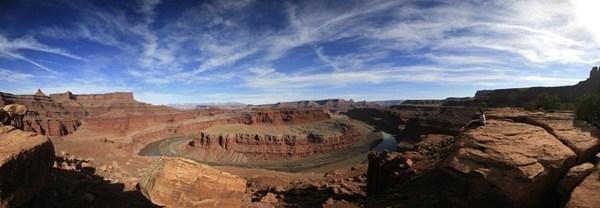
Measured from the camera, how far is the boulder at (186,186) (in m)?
12.0

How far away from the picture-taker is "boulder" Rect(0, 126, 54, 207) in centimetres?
777

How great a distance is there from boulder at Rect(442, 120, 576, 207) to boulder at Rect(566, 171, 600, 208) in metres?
1.05

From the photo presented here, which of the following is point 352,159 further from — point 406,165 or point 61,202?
point 61,202

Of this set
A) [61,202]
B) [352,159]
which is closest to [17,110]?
[61,202]

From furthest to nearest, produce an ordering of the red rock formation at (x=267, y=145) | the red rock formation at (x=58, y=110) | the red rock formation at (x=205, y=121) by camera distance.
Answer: the red rock formation at (x=205, y=121), the red rock formation at (x=58, y=110), the red rock formation at (x=267, y=145)

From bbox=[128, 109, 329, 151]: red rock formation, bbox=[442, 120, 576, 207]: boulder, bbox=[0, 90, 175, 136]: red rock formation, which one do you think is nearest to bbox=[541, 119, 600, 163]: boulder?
bbox=[442, 120, 576, 207]: boulder

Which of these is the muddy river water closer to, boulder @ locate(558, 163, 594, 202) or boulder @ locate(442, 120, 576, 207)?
boulder @ locate(442, 120, 576, 207)

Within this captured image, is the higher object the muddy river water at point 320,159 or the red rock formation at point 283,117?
the red rock formation at point 283,117

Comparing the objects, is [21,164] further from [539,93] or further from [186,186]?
[539,93]

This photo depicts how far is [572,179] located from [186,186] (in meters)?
12.6

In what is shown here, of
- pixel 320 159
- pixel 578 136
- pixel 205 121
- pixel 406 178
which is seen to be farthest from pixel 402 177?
pixel 205 121

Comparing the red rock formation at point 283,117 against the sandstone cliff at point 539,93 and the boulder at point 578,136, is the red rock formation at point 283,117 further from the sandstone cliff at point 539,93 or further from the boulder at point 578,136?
the boulder at point 578,136

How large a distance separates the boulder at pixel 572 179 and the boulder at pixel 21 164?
13.8 metres

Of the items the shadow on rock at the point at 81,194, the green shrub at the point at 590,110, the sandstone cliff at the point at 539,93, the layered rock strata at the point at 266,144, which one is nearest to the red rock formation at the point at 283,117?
the layered rock strata at the point at 266,144
